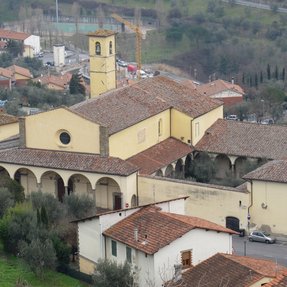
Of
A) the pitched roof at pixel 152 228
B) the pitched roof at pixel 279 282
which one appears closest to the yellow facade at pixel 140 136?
the pitched roof at pixel 152 228

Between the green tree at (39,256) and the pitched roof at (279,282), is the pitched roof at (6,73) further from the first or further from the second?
the pitched roof at (279,282)

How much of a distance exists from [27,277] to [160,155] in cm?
1462

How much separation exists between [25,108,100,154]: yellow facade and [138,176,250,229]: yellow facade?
310 cm

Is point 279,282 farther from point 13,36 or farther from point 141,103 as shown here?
point 13,36

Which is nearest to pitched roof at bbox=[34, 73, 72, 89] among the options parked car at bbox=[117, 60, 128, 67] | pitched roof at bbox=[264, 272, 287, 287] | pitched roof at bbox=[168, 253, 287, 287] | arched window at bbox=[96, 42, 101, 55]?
parked car at bbox=[117, 60, 128, 67]

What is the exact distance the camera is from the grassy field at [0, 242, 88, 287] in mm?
32153

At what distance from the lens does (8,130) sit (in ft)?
159

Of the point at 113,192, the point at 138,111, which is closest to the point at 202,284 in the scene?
the point at 113,192

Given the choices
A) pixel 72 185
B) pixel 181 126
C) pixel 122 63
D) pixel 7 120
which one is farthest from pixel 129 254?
pixel 122 63

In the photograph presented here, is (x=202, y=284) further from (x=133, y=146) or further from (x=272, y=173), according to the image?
(x=133, y=146)

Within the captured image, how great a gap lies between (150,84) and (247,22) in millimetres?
75618

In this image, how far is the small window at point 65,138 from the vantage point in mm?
43656

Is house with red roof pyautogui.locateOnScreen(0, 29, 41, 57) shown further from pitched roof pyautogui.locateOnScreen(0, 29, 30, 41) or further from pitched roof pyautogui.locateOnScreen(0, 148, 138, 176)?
pitched roof pyautogui.locateOnScreen(0, 148, 138, 176)

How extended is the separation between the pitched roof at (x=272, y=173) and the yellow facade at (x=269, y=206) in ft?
0.69
